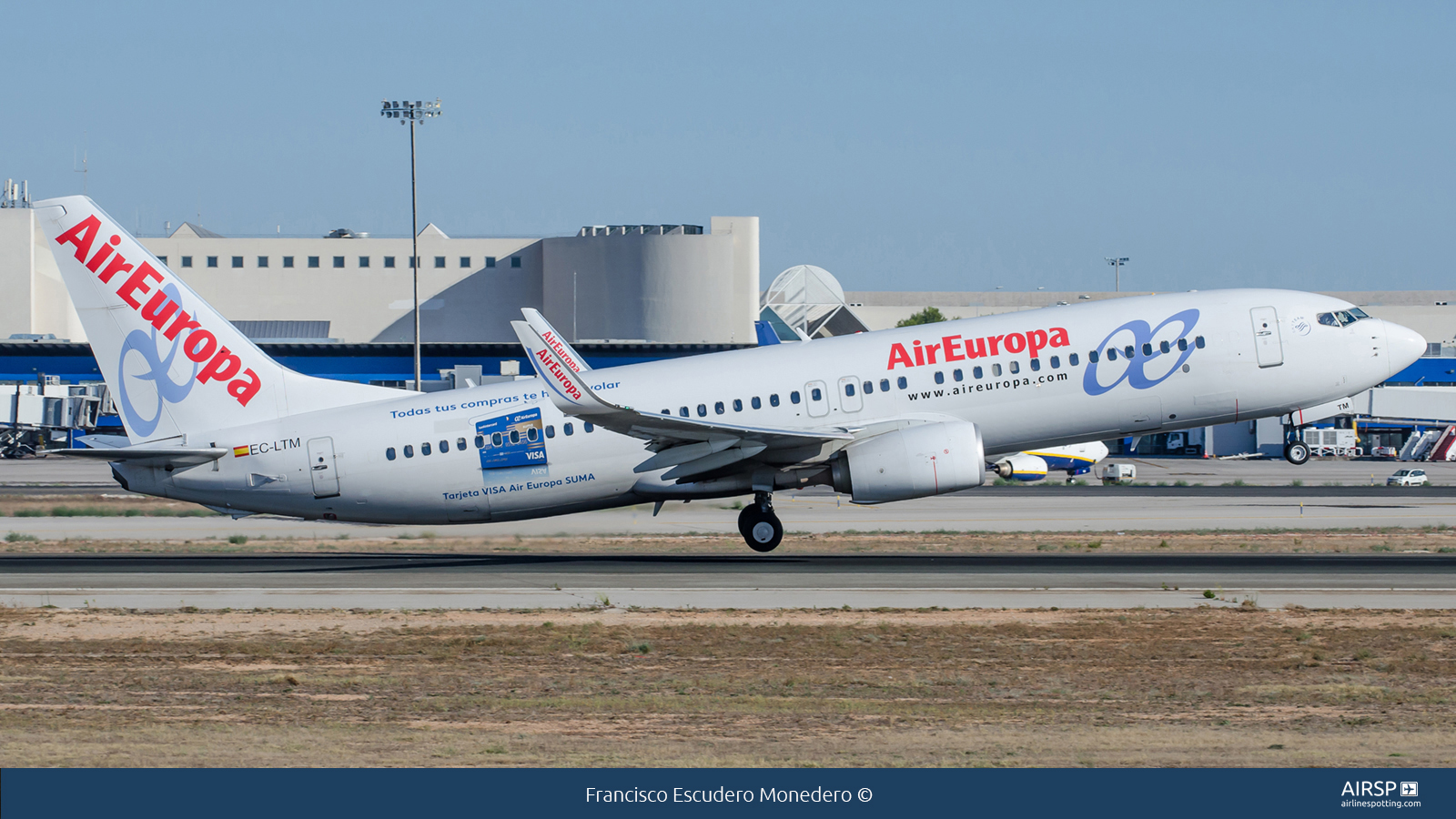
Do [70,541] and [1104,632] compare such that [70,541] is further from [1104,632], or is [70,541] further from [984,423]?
[1104,632]

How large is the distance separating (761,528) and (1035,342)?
7767 mm

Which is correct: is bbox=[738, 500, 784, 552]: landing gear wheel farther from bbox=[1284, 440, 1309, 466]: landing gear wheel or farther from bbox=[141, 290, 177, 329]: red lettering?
bbox=[141, 290, 177, 329]: red lettering

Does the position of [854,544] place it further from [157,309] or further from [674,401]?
[157,309]

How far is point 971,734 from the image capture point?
1482 centimetres

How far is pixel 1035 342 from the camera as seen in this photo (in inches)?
1233

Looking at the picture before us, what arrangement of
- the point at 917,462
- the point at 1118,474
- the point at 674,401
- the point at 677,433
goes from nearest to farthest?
1. the point at 917,462
2. the point at 677,433
3. the point at 674,401
4. the point at 1118,474

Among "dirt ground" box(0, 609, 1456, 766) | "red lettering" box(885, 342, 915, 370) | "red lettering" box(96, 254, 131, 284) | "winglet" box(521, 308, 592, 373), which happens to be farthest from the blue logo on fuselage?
"red lettering" box(96, 254, 131, 284)

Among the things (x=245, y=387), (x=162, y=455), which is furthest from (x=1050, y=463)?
(x=162, y=455)

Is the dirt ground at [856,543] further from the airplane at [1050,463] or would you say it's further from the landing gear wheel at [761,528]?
the airplane at [1050,463]

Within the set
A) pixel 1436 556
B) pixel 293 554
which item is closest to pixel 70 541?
pixel 293 554

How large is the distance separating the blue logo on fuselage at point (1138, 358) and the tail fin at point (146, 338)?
1877cm

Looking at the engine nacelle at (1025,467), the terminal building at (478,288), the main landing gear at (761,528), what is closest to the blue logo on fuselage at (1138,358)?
the main landing gear at (761,528)

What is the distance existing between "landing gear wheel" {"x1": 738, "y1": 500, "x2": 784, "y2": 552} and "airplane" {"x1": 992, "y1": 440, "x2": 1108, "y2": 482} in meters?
36.2

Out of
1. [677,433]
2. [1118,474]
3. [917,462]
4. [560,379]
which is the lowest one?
[1118,474]
